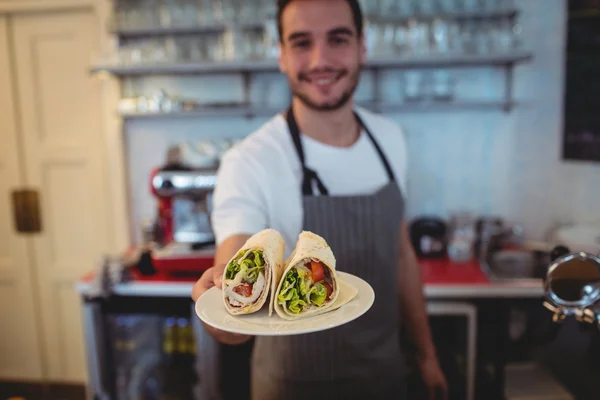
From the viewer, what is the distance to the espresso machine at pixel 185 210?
2.33 m

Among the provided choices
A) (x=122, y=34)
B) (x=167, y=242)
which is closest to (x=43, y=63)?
(x=122, y=34)

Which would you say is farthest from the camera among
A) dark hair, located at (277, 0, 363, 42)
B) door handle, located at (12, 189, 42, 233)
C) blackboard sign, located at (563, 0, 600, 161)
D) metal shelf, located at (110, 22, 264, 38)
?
door handle, located at (12, 189, 42, 233)

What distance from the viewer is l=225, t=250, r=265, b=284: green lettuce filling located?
82cm

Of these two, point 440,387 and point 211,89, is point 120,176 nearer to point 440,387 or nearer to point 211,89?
point 211,89

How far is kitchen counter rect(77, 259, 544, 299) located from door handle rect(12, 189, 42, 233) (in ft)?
4.08

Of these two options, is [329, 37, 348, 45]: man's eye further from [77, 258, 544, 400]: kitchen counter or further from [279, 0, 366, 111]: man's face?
[77, 258, 544, 400]: kitchen counter

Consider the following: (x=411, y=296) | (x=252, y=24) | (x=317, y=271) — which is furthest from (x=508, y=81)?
(x=317, y=271)

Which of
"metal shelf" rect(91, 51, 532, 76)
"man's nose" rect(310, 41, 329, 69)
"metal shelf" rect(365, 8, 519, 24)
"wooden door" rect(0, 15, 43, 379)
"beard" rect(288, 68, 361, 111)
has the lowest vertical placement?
"wooden door" rect(0, 15, 43, 379)

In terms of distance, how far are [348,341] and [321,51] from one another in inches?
29.2

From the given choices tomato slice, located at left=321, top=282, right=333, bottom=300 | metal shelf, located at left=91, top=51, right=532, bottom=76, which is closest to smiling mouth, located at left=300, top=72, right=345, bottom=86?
tomato slice, located at left=321, top=282, right=333, bottom=300

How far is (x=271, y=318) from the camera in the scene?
0.78 metres

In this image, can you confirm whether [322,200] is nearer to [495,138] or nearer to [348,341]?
[348,341]

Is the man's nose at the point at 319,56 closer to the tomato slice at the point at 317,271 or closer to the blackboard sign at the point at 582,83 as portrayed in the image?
the tomato slice at the point at 317,271

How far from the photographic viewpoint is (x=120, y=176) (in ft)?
10.2
